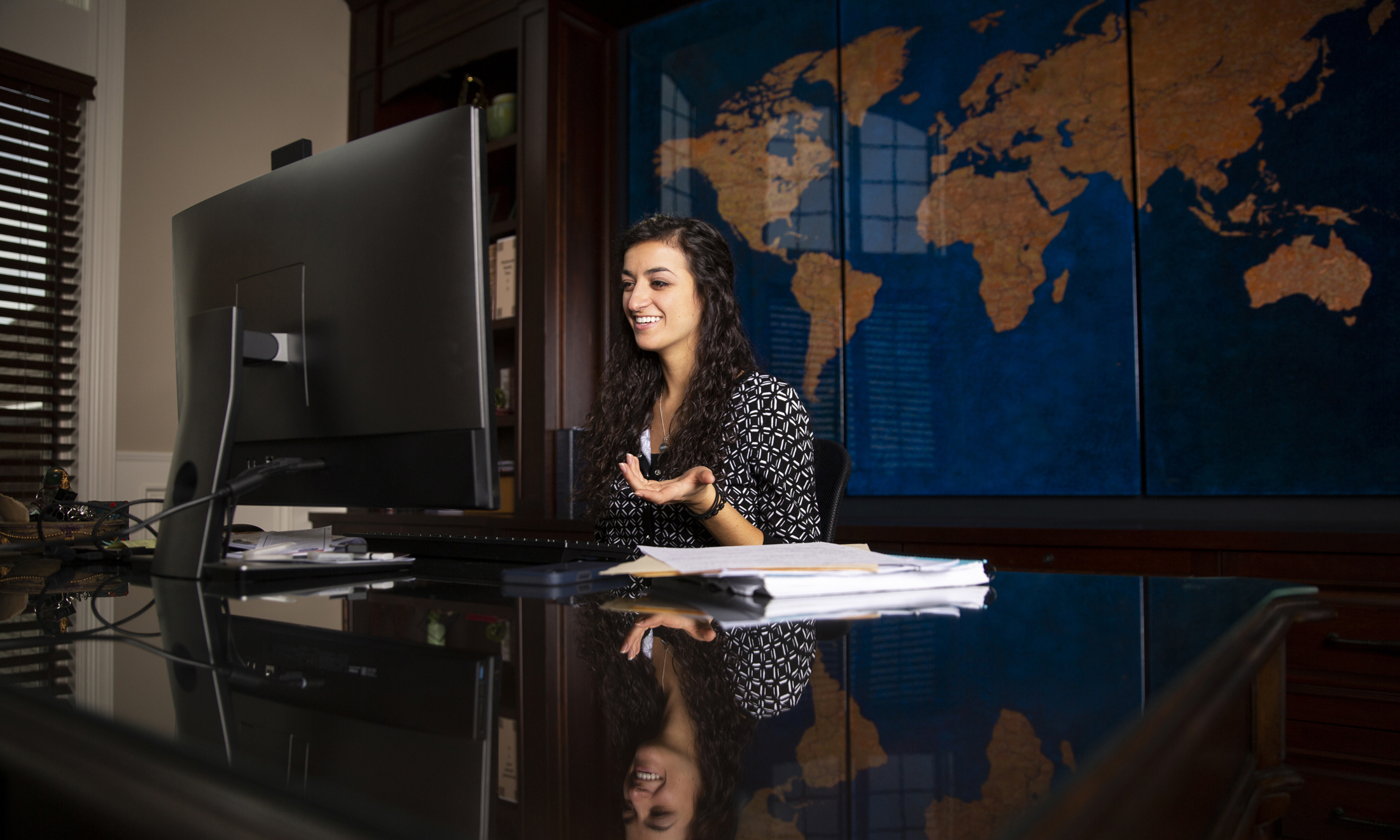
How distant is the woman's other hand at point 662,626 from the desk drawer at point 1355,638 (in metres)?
1.58

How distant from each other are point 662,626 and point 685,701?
0.23 m

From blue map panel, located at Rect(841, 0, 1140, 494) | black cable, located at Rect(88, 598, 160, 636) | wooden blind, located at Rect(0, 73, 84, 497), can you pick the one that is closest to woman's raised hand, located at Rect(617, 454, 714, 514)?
black cable, located at Rect(88, 598, 160, 636)

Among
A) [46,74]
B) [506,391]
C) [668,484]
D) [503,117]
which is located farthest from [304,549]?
[46,74]

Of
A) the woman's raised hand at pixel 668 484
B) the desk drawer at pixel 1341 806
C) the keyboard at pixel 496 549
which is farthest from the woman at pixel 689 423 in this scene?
the desk drawer at pixel 1341 806

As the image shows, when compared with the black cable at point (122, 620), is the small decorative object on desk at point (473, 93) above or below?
above

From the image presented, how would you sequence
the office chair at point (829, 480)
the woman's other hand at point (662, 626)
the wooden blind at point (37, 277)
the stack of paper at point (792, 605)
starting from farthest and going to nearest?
the wooden blind at point (37, 277), the office chair at point (829, 480), the stack of paper at point (792, 605), the woman's other hand at point (662, 626)

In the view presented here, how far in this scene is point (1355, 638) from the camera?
1.72 metres

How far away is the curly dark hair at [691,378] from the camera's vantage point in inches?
69.4

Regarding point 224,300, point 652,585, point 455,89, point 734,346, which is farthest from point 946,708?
point 455,89

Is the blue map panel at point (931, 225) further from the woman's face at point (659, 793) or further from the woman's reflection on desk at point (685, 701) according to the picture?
the woman's face at point (659, 793)

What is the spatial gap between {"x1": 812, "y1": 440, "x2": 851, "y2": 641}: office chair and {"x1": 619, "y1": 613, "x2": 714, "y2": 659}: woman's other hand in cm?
104

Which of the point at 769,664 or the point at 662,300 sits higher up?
the point at 662,300

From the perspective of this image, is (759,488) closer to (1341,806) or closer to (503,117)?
(1341,806)

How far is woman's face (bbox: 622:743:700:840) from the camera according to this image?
28cm
